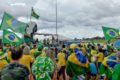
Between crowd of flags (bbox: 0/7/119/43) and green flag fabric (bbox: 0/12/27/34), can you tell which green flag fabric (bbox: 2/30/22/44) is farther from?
green flag fabric (bbox: 0/12/27/34)

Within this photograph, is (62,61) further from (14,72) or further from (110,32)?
(14,72)

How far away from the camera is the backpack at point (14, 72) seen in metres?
7.66

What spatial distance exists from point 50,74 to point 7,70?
1671 millimetres

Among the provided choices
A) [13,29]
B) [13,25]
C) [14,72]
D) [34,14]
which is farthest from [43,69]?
[34,14]

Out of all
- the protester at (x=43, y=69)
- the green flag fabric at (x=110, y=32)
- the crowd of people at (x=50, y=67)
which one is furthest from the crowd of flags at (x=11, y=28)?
the protester at (x=43, y=69)

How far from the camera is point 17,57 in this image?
781 cm

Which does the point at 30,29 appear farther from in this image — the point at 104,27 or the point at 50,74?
the point at 50,74

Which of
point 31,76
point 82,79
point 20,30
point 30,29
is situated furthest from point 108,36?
point 31,76

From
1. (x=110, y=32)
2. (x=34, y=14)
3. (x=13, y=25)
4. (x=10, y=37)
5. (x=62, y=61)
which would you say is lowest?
(x=62, y=61)

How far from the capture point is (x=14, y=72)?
7672 millimetres

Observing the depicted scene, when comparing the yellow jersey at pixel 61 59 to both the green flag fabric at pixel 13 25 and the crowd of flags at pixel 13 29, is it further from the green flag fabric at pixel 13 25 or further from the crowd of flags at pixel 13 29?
the green flag fabric at pixel 13 25

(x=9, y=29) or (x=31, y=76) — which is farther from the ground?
(x=9, y=29)

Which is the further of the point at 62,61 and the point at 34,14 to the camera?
the point at 34,14

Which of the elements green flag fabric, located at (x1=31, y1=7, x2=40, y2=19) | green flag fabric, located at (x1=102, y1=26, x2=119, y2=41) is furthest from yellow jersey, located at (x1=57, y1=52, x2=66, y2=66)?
green flag fabric, located at (x1=31, y1=7, x2=40, y2=19)
